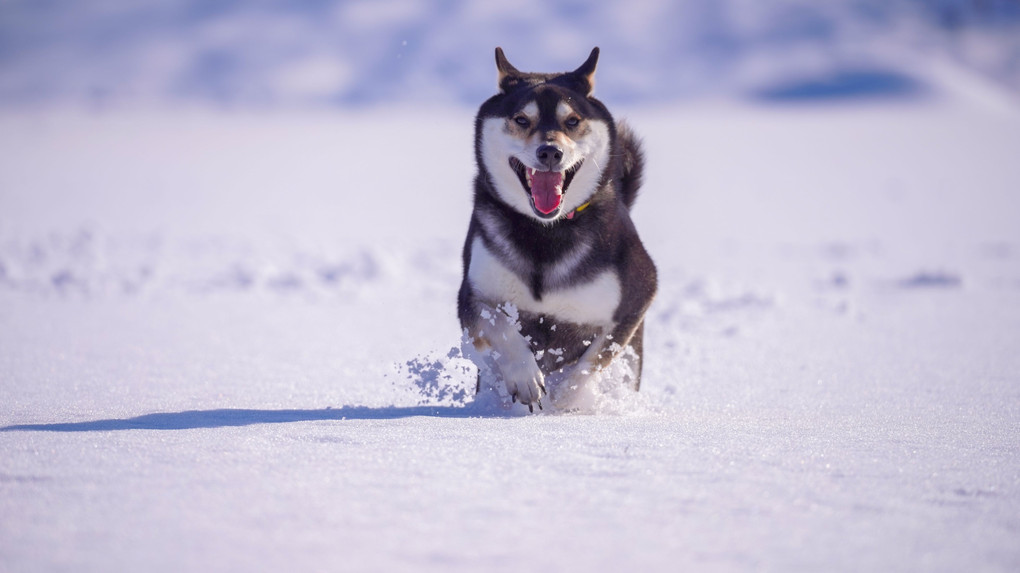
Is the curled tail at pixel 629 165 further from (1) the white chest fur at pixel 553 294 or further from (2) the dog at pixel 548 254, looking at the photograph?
(1) the white chest fur at pixel 553 294

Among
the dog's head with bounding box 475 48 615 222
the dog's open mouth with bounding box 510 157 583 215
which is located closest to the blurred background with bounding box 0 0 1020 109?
the dog's head with bounding box 475 48 615 222

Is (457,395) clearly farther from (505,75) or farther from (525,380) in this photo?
(505,75)

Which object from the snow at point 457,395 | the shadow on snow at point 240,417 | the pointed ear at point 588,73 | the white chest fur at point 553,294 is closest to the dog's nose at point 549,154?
the white chest fur at point 553,294

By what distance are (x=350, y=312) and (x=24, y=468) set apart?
4.29 meters

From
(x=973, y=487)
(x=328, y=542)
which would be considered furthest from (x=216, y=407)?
(x=973, y=487)

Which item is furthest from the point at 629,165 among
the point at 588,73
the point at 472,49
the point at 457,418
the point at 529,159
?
the point at 472,49

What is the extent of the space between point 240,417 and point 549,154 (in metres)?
1.29

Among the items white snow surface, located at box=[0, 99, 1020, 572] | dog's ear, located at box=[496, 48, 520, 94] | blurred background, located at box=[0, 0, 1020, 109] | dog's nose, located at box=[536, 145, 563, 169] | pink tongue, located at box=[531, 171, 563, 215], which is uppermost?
blurred background, located at box=[0, 0, 1020, 109]

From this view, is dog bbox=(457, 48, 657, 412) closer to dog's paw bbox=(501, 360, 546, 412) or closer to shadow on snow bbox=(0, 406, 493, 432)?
dog's paw bbox=(501, 360, 546, 412)

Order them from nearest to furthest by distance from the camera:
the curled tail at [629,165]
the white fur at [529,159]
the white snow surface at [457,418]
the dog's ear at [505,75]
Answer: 1. the white snow surface at [457,418]
2. the white fur at [529,159]
3. the dog's ear at [505,75]
4. the curled tail at [629,165]

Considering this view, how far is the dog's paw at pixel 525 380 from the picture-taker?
3.23m

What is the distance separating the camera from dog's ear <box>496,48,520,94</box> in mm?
3736

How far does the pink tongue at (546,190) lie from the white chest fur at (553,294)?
0.79 feet

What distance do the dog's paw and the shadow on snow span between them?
A: 0.12 meters
